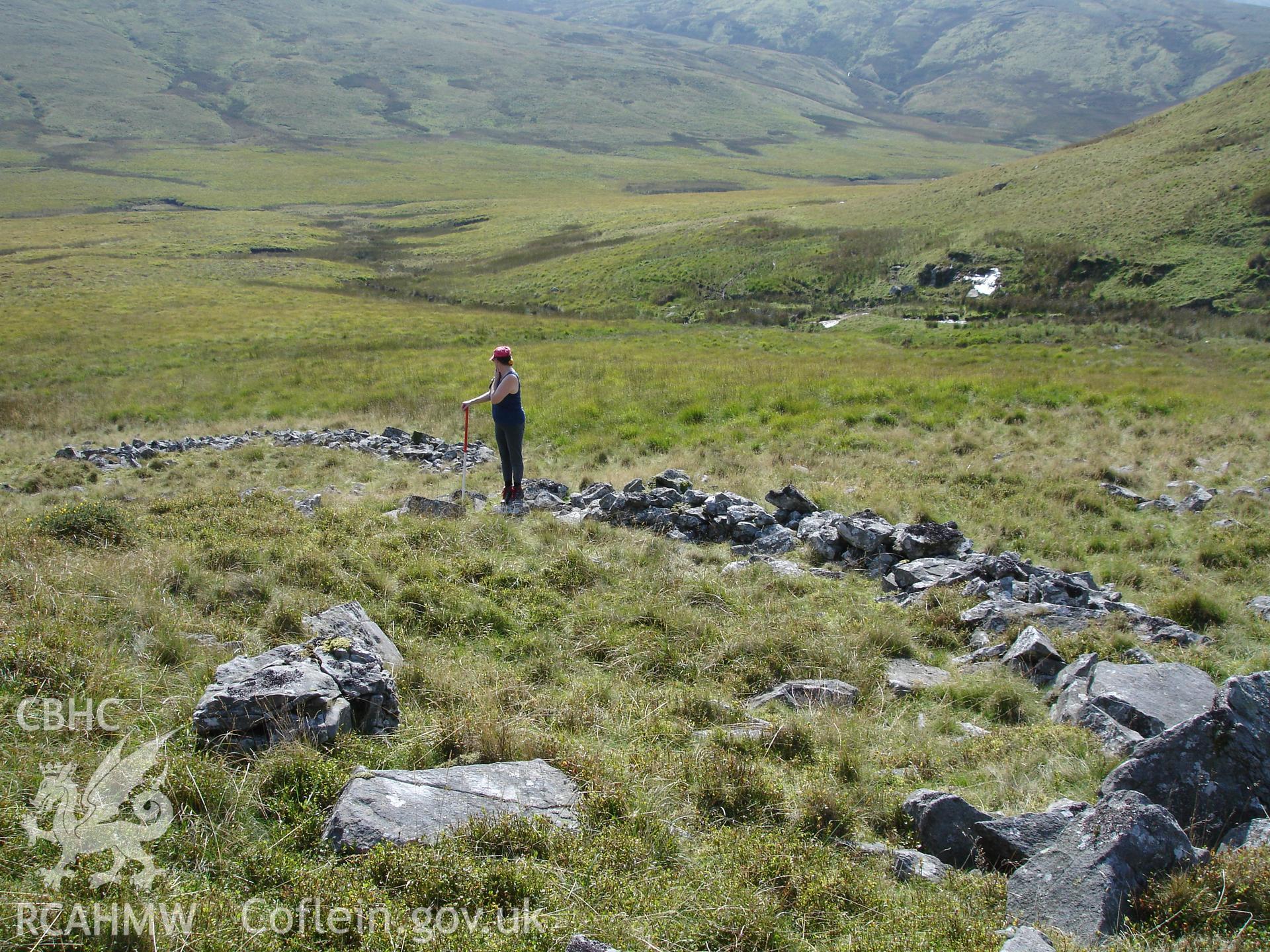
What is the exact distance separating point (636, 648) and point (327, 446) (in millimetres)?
12552

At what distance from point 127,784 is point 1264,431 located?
20.2 m

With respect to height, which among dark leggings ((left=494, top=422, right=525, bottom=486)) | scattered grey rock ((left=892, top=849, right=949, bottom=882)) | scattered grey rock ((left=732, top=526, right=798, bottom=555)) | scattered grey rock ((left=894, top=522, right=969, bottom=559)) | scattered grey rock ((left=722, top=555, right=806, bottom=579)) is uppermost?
dark leggings ((left=494, top=422, right=525, bottom=486))

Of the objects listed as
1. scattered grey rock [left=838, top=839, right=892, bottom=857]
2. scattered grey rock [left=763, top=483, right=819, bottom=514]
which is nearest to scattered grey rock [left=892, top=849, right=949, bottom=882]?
scattered grey rock [left=838, top=839, right=892, bottom=857]

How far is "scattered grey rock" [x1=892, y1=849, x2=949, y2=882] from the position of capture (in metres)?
4.21

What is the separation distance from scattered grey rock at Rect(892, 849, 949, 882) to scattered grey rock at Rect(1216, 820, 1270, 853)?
151 cm

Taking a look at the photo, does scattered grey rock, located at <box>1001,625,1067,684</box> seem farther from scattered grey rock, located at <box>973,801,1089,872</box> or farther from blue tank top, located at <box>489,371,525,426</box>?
blue tank top, located at <box>489,371,525,426</box>

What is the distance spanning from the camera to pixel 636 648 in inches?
276

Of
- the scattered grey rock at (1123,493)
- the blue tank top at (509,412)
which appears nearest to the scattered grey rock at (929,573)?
the scattered grey rock at (1123,493)

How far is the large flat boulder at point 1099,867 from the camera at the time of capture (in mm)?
3662

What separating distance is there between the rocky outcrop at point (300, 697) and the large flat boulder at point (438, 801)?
0.67 metres

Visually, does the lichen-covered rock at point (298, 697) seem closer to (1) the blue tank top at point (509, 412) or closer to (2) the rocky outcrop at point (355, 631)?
(2) the rocky outcrop at point (355, 631)

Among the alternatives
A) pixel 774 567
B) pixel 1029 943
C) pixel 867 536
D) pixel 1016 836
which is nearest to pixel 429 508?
pixel 774 567

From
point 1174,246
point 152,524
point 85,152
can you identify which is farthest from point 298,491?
point 85,152

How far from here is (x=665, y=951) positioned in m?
3.49
